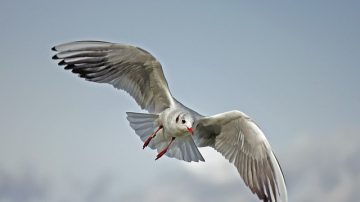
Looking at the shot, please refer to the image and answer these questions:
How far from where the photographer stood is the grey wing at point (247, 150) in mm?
9055

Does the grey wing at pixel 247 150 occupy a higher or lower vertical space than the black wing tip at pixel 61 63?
lower

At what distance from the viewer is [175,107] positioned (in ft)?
30.0

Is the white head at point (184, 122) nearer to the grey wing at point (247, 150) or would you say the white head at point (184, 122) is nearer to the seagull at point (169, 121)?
the seagull at point (169, 121)

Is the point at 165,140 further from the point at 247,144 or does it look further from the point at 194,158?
the point at 247,144

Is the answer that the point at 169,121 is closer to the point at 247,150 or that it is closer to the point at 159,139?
the point at 159,139

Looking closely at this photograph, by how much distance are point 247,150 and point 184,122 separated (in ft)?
3.47

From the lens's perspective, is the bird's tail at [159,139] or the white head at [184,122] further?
the bird's tail at [159,139]

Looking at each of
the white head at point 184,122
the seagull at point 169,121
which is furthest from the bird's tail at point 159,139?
the white head at point 184,122

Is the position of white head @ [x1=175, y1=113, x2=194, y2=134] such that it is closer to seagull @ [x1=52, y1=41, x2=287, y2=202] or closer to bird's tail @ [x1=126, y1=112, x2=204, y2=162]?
seagull @ [x1=52, y1=41, x2=287, y2=202]

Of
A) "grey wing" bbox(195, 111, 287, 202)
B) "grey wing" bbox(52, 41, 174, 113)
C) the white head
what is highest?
"grey wing" bbox(52, 41, 174, 113)

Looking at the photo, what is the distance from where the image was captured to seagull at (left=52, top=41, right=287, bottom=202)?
893 cm

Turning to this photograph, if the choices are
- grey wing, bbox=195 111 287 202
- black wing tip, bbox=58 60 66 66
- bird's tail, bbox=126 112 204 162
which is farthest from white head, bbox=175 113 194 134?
black wing tip, bbox=58 60 66 66

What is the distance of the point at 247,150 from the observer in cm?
932

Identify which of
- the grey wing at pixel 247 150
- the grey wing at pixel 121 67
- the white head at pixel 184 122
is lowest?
the grey wing at pixel 247 150
